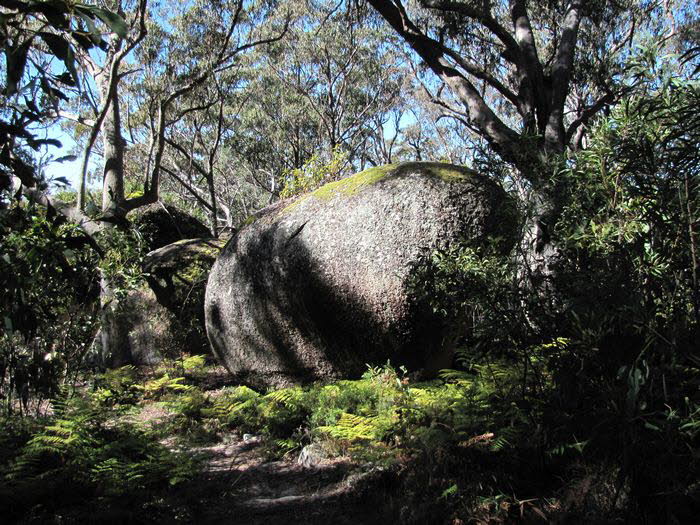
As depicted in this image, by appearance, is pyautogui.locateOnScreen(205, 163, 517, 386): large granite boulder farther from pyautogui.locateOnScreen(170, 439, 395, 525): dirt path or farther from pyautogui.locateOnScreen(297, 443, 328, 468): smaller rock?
pyautogui.locateOnScreen(170, 439, 395, 525): dirt path

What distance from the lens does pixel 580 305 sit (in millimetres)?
3070

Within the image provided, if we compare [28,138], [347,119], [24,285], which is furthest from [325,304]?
[347,119]

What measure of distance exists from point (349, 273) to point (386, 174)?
4.23 feet

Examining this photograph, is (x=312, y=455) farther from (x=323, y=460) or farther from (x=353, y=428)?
(x=353, y=428)

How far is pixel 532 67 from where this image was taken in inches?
419

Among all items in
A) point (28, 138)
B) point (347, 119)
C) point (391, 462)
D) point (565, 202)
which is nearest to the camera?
point (28, 138)

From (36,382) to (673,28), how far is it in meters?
22.6

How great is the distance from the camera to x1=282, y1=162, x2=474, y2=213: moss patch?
662 cm

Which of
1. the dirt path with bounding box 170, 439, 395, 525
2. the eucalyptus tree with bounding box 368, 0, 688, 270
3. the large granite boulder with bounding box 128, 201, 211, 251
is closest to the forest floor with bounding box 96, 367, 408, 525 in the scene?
the dirt path with bounding box 170, 439, 395, 525

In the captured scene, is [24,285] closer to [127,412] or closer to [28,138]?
[28,138]

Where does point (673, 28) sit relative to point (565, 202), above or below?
above

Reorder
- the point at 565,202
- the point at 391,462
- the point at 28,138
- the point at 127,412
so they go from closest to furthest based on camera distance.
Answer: the point at 28,138
the point at 565,202
the point at 391,462
the point at 127,412

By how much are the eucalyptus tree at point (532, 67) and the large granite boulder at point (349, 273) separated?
89 centimetres

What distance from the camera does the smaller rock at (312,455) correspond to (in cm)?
540
